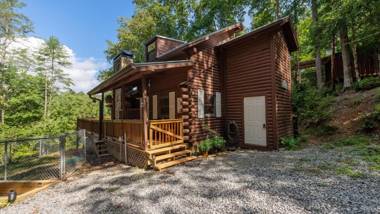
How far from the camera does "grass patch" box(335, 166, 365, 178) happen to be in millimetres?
4479

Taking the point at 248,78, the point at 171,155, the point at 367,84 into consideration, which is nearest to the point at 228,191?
the point at 171,155

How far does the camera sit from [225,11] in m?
18.9

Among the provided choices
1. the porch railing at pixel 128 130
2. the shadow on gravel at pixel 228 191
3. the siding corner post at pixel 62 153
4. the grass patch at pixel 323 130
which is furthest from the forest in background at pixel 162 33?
the siding corner post at pixel 62 153

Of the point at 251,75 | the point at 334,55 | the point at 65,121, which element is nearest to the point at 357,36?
A: the point at 334,55

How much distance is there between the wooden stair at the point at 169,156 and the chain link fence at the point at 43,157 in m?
2.71

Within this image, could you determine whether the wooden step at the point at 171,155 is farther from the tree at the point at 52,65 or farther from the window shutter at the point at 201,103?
the tree at the point at 52,65

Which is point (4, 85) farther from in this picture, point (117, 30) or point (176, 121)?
point (176, 121)

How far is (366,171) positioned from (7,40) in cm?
2667

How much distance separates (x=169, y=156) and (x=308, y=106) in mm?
8821

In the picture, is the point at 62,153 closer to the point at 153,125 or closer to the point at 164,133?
the point at 153,125

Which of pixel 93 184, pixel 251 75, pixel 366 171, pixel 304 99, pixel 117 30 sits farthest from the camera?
pixel 117 30

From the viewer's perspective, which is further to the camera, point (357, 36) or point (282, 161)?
point (357, 36)

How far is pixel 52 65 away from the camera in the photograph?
2484 centimetres

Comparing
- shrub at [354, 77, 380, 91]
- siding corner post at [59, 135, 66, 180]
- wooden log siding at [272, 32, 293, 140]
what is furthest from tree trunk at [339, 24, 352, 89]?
siding corner post at [59, 135, 66, 180]
